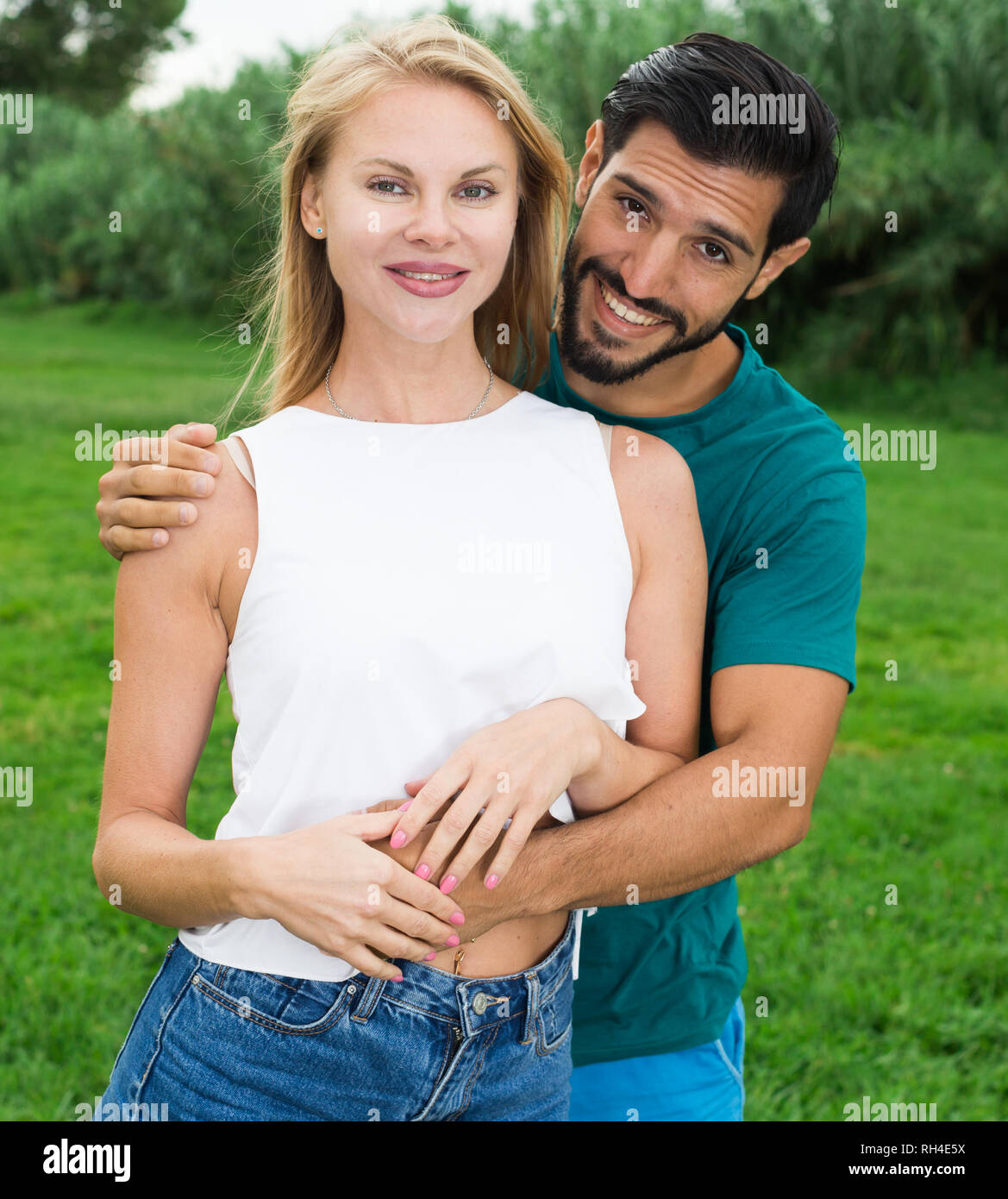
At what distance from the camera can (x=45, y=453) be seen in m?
8.91

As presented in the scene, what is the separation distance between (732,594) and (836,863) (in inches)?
94.1

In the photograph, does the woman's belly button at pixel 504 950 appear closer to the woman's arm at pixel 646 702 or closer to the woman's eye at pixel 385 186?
the woman's arm at pixel 646 702

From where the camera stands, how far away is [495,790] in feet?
5.03

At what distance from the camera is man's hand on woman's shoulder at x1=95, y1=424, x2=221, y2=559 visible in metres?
1.61

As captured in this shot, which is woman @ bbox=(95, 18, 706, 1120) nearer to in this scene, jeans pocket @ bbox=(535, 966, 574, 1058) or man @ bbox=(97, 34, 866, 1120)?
jeans pocket @ bbox=(535, 966, 574, 1058)

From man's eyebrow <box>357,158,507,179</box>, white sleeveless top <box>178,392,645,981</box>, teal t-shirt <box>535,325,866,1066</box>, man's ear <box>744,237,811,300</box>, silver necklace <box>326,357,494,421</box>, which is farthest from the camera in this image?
man's ear <box>744,237,811,300</box>

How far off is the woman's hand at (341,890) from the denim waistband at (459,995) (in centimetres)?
6

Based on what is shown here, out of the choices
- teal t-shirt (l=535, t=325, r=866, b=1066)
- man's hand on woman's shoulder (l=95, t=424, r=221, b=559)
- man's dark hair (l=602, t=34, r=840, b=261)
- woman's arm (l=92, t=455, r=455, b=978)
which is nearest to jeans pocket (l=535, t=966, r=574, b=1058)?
woman's arm (l=92, t=455, r=455, b=978)

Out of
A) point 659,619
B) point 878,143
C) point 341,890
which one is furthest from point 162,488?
point 878,143

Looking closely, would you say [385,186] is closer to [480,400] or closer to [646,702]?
[480,400]

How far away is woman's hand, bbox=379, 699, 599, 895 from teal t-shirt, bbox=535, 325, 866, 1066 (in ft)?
1.62

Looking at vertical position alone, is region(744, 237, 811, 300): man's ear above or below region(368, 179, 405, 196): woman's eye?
below
